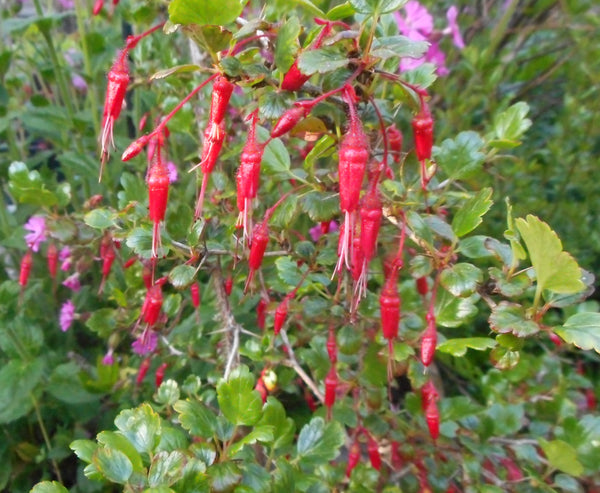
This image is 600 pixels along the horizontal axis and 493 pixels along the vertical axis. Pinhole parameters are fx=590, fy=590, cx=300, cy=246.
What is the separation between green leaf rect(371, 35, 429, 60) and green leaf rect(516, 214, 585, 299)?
16cm

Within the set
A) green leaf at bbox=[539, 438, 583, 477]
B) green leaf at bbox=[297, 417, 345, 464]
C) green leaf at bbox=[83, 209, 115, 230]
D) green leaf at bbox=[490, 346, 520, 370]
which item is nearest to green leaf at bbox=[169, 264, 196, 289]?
green leaf at bbox=[83, 209, 115, 230]

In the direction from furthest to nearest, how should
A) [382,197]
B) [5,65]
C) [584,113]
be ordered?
[584,113] → [5,65] → [382,197]

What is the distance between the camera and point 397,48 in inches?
19.3

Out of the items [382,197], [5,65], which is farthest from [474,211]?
[5,65]

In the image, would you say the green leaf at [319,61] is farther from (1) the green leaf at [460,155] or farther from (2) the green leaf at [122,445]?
(2) the green leaf at [122,445]

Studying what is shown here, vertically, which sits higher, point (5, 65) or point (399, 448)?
point (5, 65)

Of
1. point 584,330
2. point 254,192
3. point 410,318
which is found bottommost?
point 410,318

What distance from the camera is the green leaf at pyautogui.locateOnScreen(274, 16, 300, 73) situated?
49cm

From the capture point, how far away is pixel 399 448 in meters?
0.79

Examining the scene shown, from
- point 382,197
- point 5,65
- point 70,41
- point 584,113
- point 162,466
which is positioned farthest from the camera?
point 70,41

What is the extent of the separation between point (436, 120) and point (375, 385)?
957 millimetres

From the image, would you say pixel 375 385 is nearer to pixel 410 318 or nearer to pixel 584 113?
pixel 410 318

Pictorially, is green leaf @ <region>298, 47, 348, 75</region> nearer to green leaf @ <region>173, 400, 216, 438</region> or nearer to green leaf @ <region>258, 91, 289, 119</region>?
green leaf @ <region>258, 91, 289, 119</region>

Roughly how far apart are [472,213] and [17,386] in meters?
0.77
